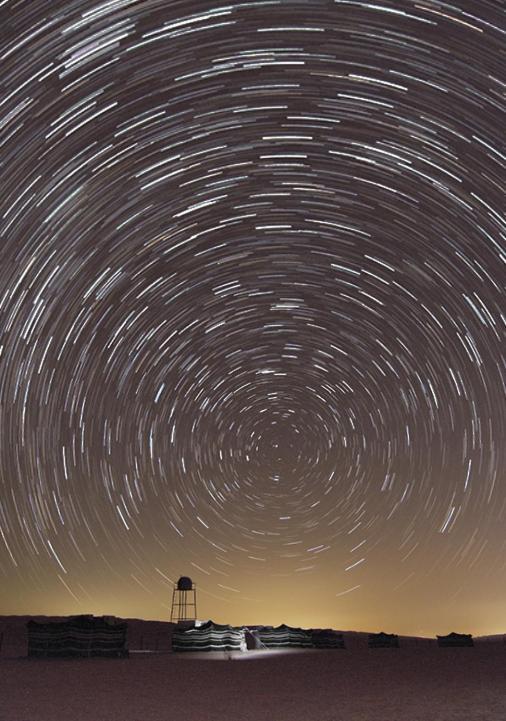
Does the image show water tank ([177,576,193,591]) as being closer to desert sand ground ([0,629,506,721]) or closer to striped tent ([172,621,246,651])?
striped tent ([172,621,246,651])

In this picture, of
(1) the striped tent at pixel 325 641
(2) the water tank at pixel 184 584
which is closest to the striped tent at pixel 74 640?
(1) the striped tent at pixel 325 641

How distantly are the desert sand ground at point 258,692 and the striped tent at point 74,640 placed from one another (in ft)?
9.58

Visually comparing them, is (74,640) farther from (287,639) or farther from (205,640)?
(287,639)

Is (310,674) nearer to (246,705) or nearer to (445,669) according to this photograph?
(445,669)

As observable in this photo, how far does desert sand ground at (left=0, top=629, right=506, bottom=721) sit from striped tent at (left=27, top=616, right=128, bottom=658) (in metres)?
2.92

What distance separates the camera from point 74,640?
20.2 m

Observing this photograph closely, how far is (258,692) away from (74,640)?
10.7m

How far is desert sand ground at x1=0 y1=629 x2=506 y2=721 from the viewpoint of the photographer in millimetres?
8422

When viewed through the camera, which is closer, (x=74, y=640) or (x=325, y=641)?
(x=74, y=640)

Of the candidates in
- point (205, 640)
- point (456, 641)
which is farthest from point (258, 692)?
point (456, 641)

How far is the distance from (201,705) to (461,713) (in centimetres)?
342

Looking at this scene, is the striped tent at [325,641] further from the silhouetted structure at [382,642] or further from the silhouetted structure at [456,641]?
→ the silhouetted structure at [456,641]

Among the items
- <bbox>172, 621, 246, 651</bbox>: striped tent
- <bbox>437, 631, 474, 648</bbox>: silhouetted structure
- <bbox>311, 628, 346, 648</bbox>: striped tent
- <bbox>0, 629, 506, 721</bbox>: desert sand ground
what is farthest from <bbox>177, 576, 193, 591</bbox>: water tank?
<bbox>0, 629, 506, 721</bbox>: desert sand ground

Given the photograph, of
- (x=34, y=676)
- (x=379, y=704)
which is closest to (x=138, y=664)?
(x=34, y=676)
